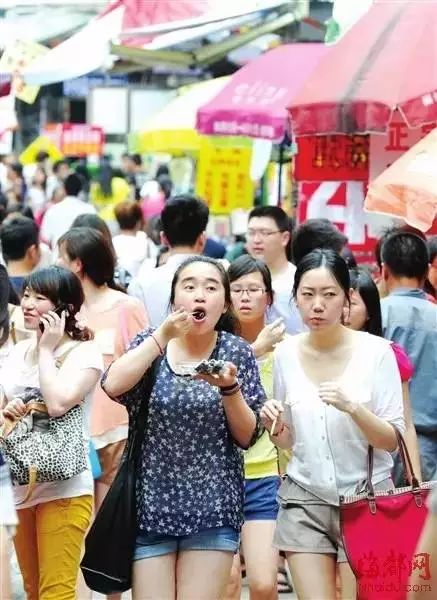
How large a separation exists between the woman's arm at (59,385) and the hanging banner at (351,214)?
16.1 ft

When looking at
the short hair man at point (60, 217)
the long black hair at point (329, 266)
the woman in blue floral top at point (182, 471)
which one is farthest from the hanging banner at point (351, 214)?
the woman in blue floral top at point (182, 471)

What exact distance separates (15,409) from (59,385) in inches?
7.9

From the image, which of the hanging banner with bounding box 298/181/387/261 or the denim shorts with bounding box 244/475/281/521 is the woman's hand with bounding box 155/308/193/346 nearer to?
the denim shorts with bounding box 244/475/281/521

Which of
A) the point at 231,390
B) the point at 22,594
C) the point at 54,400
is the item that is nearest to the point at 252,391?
the point at 231,390

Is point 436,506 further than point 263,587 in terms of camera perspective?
No

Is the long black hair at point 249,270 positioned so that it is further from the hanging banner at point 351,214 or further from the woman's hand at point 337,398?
the hanging banner at point 351,214

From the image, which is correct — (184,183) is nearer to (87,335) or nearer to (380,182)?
(380,182)

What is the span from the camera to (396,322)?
7117mm

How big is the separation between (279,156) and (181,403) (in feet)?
29.3

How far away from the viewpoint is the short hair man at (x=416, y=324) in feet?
22.9

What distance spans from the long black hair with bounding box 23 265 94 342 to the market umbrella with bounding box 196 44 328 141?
607 cm

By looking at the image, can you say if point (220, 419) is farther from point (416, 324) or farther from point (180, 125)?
point (180, 125)

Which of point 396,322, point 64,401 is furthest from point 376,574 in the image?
point 396,322

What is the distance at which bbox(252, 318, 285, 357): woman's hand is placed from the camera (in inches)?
256
